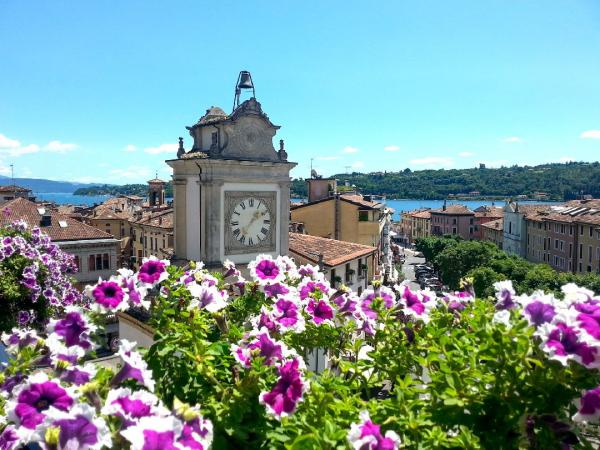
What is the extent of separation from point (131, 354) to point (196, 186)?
899 cm

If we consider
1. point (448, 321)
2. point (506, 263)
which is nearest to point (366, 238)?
point (506, 263)

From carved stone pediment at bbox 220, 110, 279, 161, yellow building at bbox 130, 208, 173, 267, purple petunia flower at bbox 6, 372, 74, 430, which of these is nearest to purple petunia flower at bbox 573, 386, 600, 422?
purple petunia flower at bbox 6, 372, 74, 430

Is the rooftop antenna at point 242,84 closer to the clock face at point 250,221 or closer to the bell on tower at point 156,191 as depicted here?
the clock face at point 250,221

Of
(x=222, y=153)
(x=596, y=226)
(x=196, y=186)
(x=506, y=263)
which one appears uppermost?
(x=222, y=153)

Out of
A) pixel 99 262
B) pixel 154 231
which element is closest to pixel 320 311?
pixel 99 262

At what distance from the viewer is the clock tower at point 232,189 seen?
11.3 m

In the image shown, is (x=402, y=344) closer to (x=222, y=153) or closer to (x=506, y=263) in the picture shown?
(x=222, y=153)

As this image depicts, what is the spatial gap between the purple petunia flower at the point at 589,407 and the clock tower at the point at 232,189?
369 inches

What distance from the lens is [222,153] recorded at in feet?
37.7

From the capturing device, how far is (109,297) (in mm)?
3715

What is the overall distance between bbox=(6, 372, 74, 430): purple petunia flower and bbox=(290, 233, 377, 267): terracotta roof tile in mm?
18701

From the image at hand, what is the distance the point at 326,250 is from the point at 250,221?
11.8m

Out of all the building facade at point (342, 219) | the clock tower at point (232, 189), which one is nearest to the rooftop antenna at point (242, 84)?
the clock tower at point (232, 189)

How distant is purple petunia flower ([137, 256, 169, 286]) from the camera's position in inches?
164
